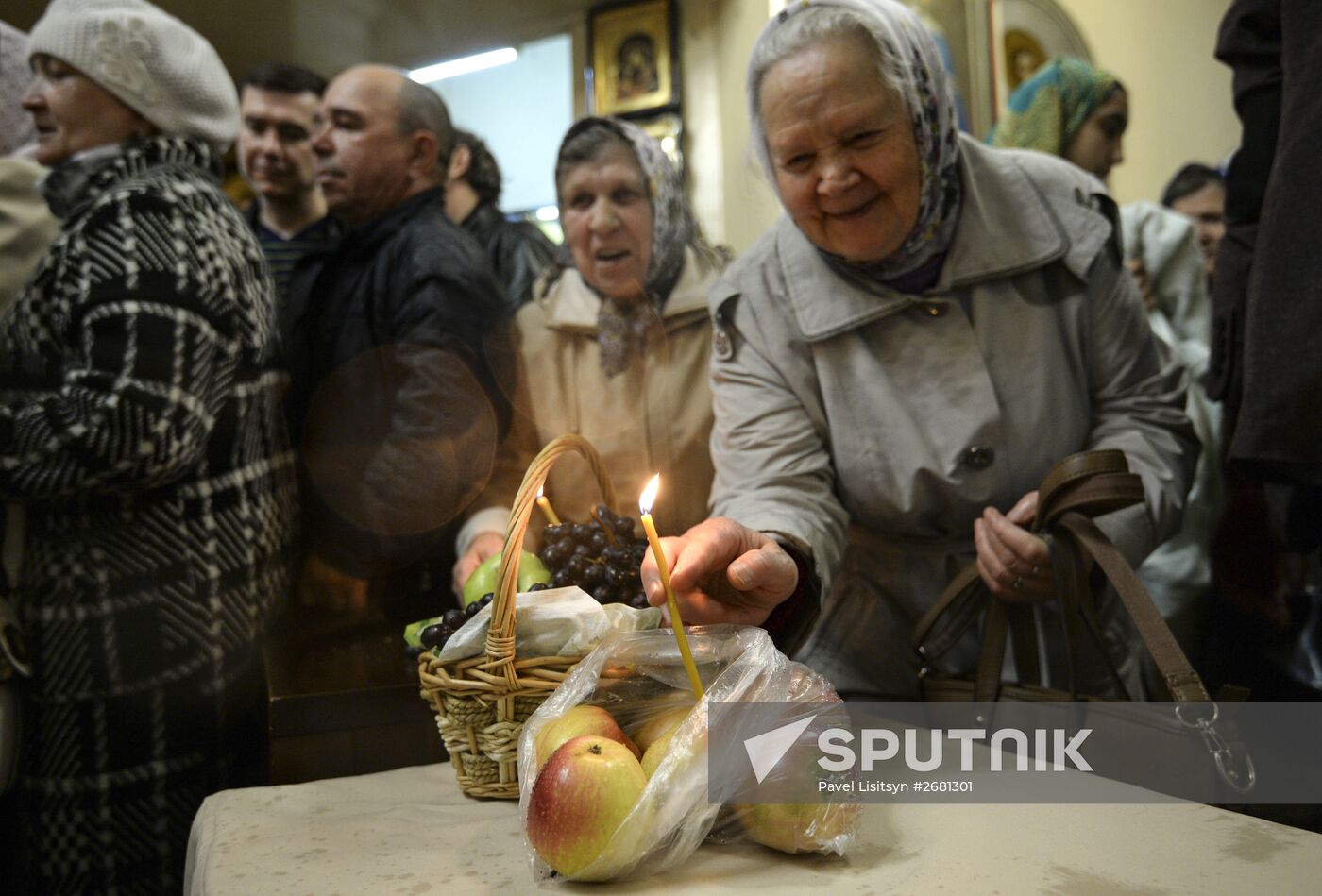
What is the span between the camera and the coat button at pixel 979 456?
137cm

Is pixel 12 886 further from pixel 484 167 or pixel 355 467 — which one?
pixel 484 167

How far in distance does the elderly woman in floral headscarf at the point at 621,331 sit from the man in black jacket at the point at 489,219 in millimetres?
319

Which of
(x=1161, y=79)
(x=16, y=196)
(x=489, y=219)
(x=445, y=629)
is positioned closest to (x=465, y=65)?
(x=489, y=219)

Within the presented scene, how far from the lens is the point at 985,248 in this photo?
1.41 metres

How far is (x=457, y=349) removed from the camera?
189 centimetres

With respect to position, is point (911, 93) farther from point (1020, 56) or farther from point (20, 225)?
point (1020, 56)

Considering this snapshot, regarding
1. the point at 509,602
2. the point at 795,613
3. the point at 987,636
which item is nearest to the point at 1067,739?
the point at 987,636

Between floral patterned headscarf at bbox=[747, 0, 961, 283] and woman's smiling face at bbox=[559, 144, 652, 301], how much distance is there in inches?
20.8

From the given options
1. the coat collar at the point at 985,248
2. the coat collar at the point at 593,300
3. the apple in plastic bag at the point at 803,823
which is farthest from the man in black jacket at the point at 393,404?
the apple in plastic bag at the point at 803,823

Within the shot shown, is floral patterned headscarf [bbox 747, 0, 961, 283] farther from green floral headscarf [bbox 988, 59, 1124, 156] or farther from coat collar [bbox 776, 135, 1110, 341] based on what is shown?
green floral headscarf [bbox 988, 59, 1124, 156]

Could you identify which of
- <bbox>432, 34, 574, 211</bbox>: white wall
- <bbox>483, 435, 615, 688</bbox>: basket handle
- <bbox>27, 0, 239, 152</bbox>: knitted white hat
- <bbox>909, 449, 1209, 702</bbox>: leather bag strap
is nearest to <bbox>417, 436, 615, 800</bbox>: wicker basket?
<bbox>483, 435, 615, 688</bbox>: basket handle

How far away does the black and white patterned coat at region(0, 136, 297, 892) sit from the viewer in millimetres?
1414

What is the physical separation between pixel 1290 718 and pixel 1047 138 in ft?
6.02

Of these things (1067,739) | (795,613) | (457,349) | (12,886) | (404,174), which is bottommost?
(12,886)
